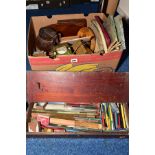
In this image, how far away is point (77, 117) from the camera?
1292mm

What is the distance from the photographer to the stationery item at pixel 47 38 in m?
1.45

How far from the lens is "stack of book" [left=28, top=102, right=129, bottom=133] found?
1.25 meters

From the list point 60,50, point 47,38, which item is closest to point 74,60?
point 60,50

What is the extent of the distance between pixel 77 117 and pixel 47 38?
19.5 inches

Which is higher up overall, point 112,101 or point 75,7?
point 75,7

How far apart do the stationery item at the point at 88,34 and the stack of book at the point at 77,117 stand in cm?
35

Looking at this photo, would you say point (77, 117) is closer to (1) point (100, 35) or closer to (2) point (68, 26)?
(1) point (100, 35)

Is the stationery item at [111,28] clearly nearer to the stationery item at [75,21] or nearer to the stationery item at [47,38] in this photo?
the stationery item at [75,21]

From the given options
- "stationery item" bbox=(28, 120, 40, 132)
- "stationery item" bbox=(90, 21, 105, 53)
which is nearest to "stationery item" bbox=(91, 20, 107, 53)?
"stationery item" bbox=(90, 21, 105, 53)
